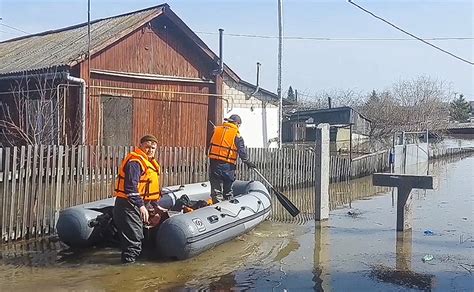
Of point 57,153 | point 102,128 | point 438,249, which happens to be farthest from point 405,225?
point 102,128

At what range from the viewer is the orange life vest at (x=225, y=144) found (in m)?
11.0

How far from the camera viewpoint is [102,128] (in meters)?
16.7

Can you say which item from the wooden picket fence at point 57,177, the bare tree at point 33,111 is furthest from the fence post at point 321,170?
the bare tree at point 33,111

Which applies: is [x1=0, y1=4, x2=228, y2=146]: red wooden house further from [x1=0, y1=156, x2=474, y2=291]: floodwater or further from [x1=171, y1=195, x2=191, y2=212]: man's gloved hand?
[x1=0, y1=156, x2=474, y2=291]: floodwater

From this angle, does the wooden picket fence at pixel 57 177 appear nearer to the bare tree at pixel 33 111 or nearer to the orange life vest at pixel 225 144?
the orange life vest at pixel 225 144

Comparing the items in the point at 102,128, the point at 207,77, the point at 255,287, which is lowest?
the point at 255,287

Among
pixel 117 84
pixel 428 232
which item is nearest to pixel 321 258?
pixel 428 232

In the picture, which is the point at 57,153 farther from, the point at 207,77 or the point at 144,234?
the point at 207,77

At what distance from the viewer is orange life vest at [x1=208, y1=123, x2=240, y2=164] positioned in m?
11.0

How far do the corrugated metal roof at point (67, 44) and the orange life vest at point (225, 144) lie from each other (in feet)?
18.5

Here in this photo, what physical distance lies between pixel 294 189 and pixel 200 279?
431 inches

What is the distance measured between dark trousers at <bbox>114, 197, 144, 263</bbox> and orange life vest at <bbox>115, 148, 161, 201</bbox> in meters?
0.15

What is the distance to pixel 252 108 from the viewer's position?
73.0 feet

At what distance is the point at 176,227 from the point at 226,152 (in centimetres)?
297
